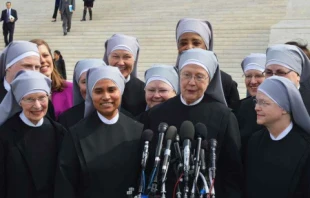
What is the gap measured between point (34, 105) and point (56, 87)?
1459 millimetres

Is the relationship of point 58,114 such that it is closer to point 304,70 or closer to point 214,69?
point 214,69

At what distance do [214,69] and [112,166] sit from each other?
113 cm

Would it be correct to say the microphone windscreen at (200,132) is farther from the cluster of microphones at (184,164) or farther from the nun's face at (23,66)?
the nun's face at (23,66)

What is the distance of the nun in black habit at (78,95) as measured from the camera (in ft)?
16.0

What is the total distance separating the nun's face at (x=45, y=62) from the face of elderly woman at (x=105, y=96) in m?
1.62

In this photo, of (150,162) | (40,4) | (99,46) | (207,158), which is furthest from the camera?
(40,4)

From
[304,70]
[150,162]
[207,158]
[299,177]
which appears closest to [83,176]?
[150,162]

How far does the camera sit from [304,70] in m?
4.73

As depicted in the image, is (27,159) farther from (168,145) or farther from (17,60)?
(168,145)

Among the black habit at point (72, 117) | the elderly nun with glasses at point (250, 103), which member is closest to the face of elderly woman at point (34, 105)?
the black habit at point (72, 117)

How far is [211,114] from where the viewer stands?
4164 millimetres

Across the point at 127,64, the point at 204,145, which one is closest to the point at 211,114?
the point at 204,145

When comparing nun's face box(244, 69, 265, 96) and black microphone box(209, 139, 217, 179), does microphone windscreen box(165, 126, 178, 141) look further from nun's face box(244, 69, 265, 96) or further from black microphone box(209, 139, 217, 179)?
nun's face box(244, 69, 265, 96)

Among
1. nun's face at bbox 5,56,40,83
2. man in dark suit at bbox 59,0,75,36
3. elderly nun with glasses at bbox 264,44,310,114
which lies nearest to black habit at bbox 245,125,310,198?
→ elderly nun with glasses at bbox 264,44,310,114
